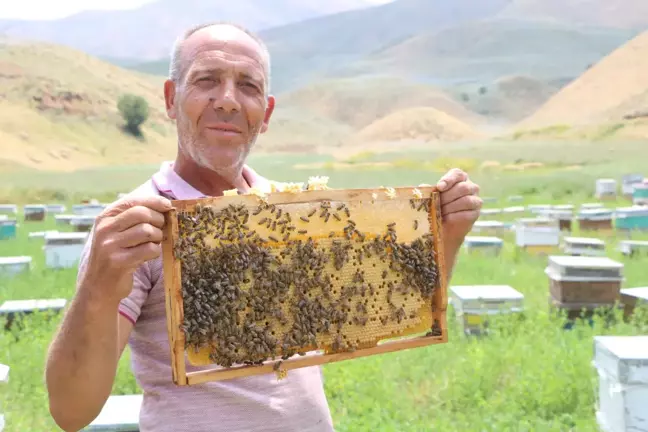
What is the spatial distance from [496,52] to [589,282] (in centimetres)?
4899

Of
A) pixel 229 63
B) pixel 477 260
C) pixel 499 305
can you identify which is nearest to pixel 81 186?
pixel 477 260

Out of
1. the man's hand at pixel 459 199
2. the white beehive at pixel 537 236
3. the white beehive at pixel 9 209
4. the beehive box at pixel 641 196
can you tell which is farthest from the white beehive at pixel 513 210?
the white beehive at pixel 9 209

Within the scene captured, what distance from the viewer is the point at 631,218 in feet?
40.4

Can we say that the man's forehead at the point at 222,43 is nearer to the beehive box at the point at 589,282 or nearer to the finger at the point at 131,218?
the finger at the point at 131,218

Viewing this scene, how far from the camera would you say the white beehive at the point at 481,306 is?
630 cm

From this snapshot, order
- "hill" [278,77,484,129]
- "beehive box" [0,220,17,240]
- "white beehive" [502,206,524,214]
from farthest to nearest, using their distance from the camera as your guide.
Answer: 1. "hill" [278,77,484,129]
2. "white beehive" [502,206,524,214]
3. "beehive box" [0,220,17,240]

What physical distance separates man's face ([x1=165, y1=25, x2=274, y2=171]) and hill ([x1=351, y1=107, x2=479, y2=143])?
111 feet

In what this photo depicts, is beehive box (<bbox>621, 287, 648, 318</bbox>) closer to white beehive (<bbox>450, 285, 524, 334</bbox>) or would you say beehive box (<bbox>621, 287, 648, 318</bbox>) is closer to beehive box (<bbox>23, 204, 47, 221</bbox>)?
white beehive (<bbox>450, 285, 524, 334</bbox>)

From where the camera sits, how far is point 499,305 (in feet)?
21.0

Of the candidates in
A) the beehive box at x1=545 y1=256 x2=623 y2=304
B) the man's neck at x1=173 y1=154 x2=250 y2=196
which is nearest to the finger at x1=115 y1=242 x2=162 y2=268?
the man's neck at x1=173 y1=154 x2=250 y2=196

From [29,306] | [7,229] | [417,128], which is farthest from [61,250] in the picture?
[417,128]

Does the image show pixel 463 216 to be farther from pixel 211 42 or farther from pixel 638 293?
pixel 638 293

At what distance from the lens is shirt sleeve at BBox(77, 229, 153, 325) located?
66.7 inches

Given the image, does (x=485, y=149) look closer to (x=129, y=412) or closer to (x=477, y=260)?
(x=477, y=260)
